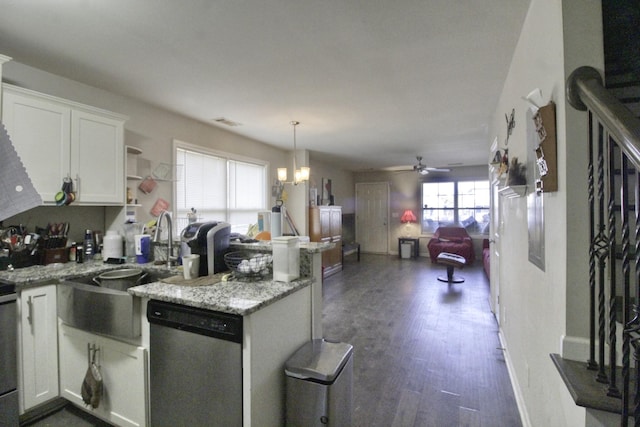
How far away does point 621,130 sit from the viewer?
0.73m

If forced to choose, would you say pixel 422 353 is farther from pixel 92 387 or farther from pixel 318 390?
pixel 92 387

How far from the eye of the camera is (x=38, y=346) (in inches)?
74.7

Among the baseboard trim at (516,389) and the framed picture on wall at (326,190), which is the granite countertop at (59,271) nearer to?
the baseboard trim at (516,389)

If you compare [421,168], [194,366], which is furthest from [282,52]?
[421,168]

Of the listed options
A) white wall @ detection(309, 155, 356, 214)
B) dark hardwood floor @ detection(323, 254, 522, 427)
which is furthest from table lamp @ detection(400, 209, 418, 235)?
dark hardwood floor @ detection(323, 254, 522, 427)

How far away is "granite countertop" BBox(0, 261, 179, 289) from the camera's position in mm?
1848

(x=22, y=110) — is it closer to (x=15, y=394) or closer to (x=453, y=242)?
(x=15, y=394)

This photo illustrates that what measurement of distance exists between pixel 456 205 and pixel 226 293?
793cm

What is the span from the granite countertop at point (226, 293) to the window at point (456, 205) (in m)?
7.37

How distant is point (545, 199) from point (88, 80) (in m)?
3.62

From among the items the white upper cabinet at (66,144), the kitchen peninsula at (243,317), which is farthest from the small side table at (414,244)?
the white upper cabinet at (66,144)

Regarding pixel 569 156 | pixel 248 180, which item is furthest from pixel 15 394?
pixel 248 180

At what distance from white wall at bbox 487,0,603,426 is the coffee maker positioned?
1.85 meters

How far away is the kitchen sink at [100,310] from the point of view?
5.11 feet
